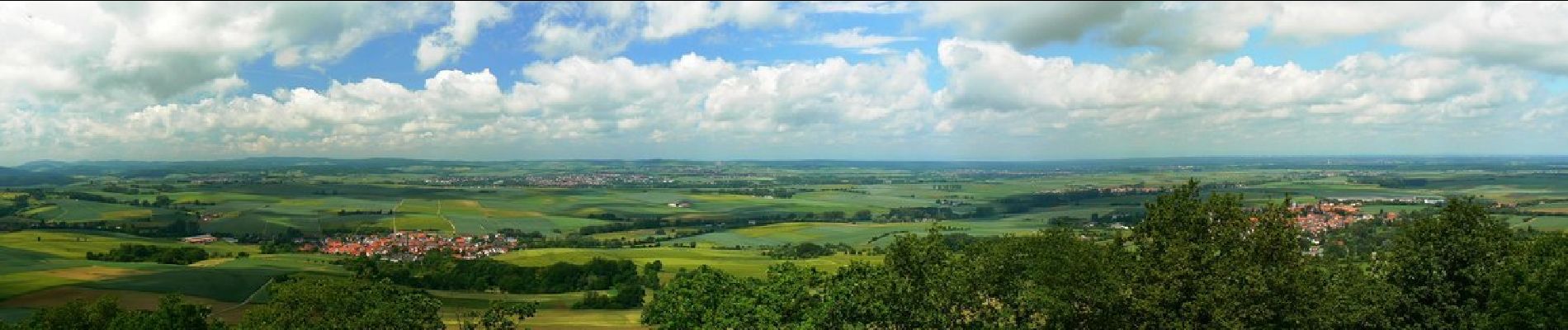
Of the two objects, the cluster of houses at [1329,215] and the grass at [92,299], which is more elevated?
the cluster of houses at [1329,215]

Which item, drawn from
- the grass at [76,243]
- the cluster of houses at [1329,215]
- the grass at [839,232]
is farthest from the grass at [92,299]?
the cluster of houses at [1329,215]

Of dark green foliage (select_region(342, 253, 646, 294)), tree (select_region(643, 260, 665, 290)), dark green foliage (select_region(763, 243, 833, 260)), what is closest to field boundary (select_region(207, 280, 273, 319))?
dark green foliage (select_region(342, 253, 646, 294))

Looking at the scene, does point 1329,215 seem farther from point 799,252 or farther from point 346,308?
point 346,308

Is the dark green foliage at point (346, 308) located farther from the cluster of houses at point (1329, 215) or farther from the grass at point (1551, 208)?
the grass at point (1551, 208)

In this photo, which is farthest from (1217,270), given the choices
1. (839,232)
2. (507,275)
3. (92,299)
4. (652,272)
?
(839,232)

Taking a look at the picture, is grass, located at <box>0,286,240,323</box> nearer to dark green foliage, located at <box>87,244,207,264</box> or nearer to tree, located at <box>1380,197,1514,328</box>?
dark green foliage, located at <box>87,244,207,264</box>

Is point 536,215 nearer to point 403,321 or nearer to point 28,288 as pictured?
point 28,288
